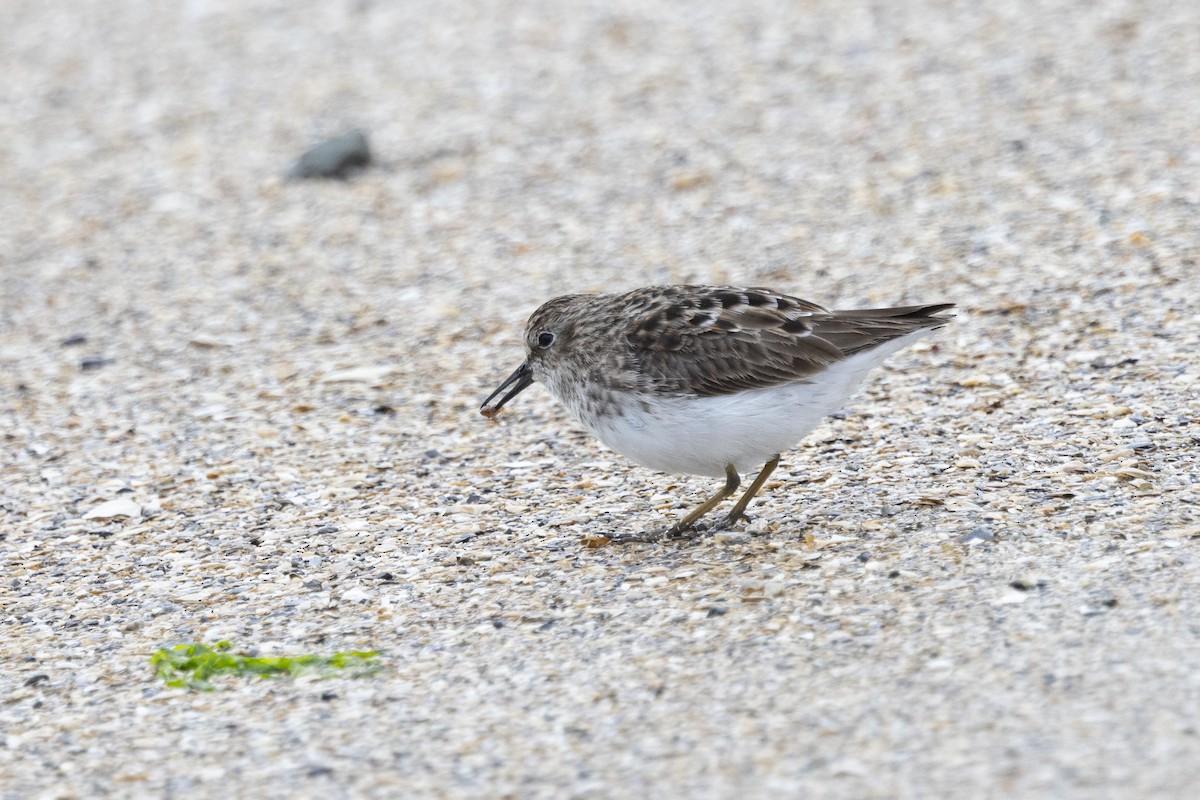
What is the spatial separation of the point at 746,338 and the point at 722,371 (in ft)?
0.61

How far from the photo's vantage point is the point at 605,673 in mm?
4754

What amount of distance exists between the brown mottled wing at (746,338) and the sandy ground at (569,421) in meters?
0.70

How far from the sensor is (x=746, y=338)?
5586 mm

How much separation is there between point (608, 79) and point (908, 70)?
93.9 inches

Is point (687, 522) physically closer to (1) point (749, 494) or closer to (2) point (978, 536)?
(1) point (749, 494)

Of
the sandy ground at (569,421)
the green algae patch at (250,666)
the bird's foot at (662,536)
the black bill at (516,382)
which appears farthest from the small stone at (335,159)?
the green algae patch at (250,666)

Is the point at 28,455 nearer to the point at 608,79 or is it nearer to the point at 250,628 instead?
the point at 250,628

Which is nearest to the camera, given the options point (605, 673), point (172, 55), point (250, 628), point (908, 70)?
point (605, 673)

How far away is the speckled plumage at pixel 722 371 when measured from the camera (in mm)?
5465

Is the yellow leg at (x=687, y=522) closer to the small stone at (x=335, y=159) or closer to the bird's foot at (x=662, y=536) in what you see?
the bird's foot at (x=662, y=536)

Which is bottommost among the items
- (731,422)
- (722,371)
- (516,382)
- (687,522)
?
(687,522)

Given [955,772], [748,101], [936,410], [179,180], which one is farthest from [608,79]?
[955,772]

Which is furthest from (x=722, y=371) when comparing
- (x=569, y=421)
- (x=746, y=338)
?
(x=569, y=421)

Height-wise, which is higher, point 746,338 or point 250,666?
point 746,338
